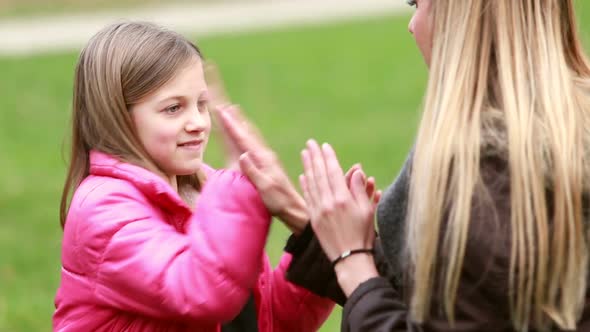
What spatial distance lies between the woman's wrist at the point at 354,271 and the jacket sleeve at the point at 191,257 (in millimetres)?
234

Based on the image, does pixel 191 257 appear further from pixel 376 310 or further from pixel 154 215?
pixel 376 310

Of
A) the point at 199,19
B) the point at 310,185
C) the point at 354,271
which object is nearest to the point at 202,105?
the point at 310,185

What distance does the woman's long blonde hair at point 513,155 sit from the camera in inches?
108

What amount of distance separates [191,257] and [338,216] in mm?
392

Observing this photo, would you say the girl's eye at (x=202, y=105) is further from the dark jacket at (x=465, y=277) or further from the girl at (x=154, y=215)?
the dark jacket at (x=465, y=277)

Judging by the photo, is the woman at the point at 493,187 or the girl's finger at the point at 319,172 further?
the girl's finger at the point at 319,172

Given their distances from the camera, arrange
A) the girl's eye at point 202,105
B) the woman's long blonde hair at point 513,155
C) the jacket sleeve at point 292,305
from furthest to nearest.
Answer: the jacket sleeve at point 292,305
the girl's eye at point 202,105
the woman's long blonde hair at point 513,155

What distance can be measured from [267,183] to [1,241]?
4.86m

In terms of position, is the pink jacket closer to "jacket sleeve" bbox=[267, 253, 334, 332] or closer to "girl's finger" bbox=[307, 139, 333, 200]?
"girl's finger" bbox=[307, 139, 333, 200]

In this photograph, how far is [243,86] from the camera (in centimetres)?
1333

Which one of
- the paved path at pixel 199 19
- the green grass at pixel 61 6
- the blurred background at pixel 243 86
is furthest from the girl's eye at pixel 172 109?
the green grass at pixel 61 6

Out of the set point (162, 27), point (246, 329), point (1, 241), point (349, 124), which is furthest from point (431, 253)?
point (349, 124)

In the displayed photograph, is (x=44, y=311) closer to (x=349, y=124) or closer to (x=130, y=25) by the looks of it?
(x=130, y=25)

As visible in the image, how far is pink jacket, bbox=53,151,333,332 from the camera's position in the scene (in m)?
3.08
